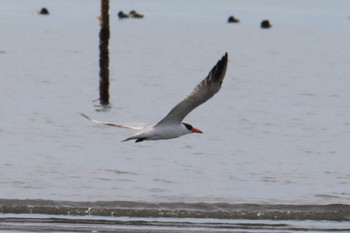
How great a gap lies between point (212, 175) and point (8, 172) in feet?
13.3

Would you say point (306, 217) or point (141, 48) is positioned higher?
point (141, 48)

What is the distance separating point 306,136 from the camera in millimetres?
30906

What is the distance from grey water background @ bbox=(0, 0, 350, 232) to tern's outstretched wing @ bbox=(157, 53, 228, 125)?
259 centimetres

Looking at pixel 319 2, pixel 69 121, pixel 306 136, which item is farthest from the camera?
pixel 319 2

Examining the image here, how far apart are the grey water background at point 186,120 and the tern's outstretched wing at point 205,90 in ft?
8.50

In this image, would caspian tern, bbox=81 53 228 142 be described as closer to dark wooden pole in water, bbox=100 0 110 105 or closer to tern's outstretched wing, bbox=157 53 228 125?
tern's outstretched wing, bbox=157 53 228 125

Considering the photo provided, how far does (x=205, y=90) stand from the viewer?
56.2ft

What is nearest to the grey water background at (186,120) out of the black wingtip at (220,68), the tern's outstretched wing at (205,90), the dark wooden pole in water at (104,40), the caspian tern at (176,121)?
the dark wooden pole in water at (104,40)

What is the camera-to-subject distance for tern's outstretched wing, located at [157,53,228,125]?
16.8 meters

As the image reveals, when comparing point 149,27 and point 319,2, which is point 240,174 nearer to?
point 149,27

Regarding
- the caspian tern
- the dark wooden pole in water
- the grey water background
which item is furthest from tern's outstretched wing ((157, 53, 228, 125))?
the dark wooden pole in water

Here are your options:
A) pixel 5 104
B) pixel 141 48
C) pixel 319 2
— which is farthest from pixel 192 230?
pixel 319 2

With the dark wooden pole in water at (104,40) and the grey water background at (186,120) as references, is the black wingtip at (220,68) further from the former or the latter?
the dark wooden pole in water at (104,40)

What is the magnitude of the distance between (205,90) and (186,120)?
16.8 metres
